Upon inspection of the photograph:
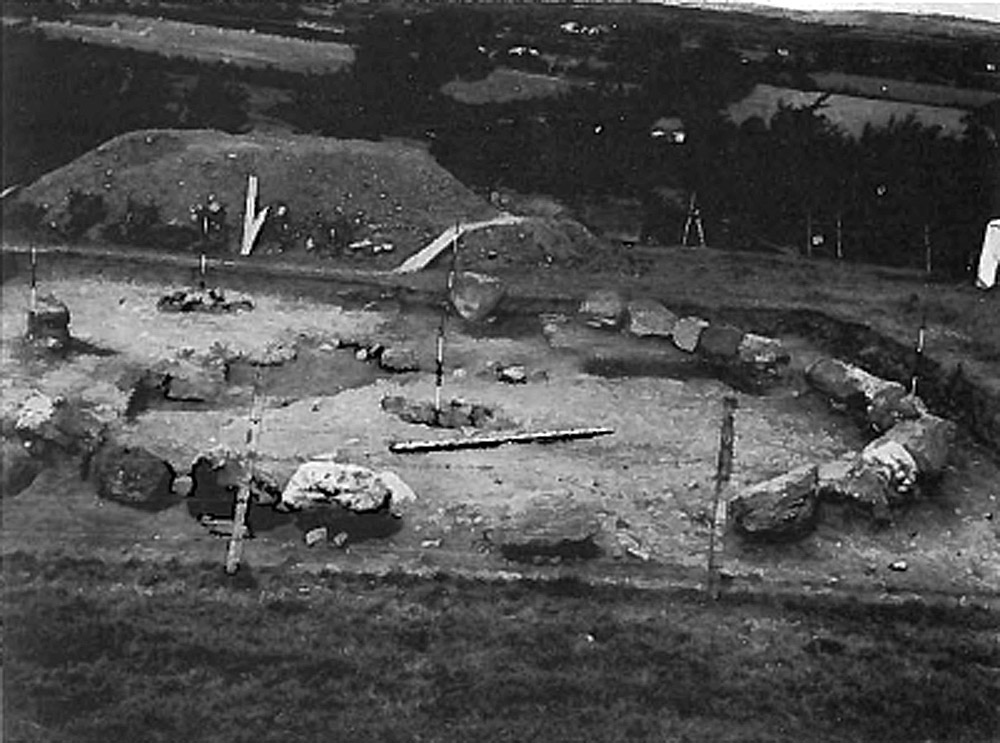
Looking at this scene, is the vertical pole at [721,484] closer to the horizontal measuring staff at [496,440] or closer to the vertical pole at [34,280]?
the horizontal measuring staff at [496,440]

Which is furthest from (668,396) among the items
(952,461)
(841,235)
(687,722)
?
(687,722)

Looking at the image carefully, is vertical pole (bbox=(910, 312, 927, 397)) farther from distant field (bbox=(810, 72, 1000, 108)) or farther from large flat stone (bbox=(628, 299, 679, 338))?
large flat stone (bbox=(628, 299, 679, 338))

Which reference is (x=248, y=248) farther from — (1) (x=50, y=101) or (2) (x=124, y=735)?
(2) (x=124, y=735)

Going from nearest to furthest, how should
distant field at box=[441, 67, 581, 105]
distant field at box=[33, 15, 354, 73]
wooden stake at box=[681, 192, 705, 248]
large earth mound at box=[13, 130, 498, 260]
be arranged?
distant field at box=[33, 15, 354, 73] < distant field at box=[441, 67, 581, 105] < wooden stake at box=[681, 192, 705, 248] < large earth mound at box=[13, 130, 498, 260]

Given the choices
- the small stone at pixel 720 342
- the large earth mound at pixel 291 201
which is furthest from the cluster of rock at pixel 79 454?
the small stone at pixel 720 342

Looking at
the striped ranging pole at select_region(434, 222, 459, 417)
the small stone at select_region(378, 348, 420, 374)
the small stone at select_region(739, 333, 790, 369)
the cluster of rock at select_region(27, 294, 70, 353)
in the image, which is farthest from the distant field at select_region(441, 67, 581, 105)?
the cluster of rock at select_region(27, 294, 70, 353)
